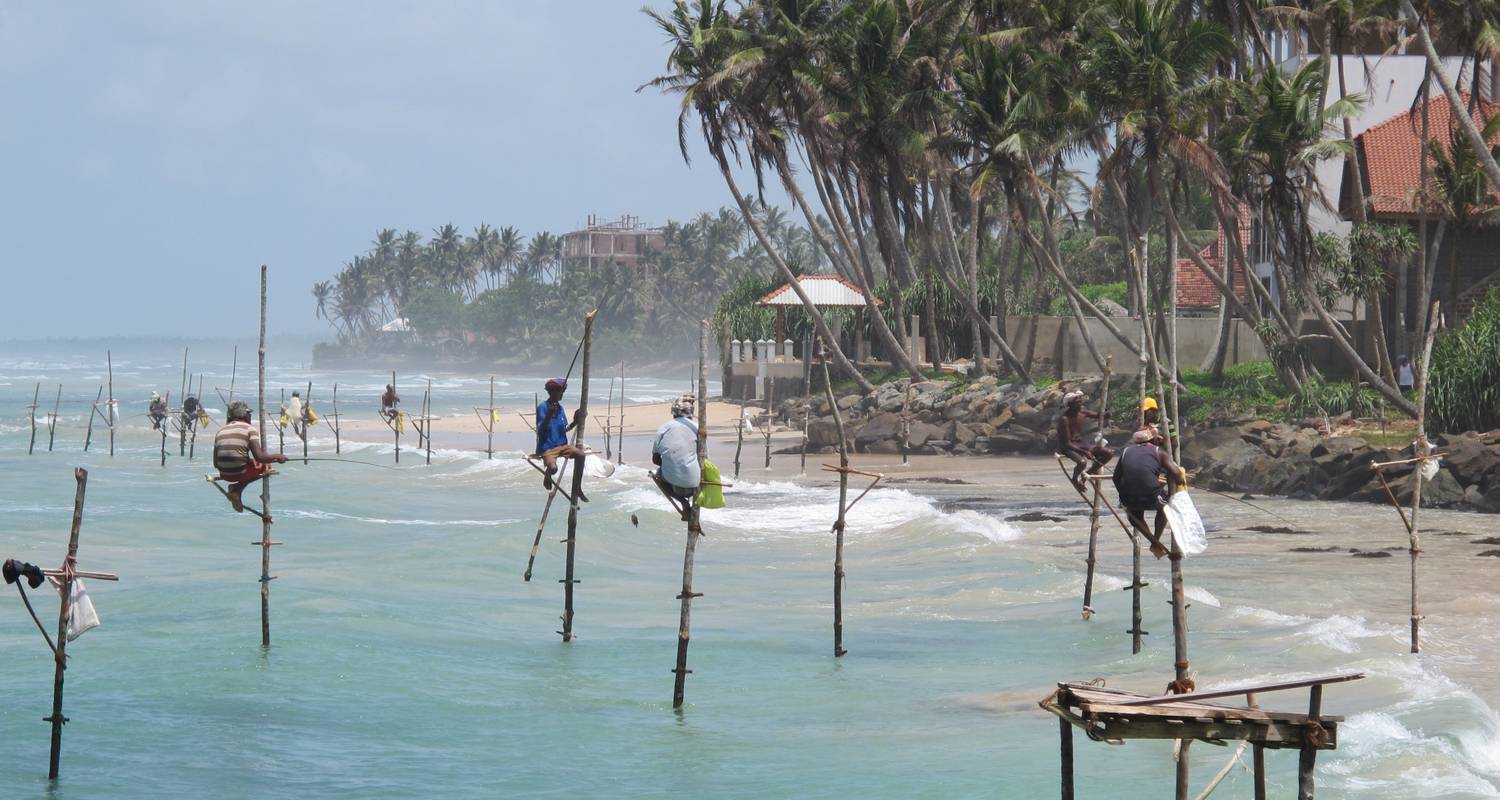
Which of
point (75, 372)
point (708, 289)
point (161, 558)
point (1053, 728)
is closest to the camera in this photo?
point (1053, 728)

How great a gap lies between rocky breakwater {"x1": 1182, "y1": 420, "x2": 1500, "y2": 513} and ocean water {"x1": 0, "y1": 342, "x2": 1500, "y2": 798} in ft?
4.66

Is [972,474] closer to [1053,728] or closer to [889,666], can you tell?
[889,666]

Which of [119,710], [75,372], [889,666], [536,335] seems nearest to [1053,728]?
[889,666]

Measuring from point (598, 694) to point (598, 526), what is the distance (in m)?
14.3

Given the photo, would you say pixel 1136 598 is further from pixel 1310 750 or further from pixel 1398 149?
pixel 1398 149

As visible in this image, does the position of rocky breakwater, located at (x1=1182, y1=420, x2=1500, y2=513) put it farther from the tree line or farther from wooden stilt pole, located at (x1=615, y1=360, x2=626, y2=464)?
wooden stilt pole, located at (x1=615, y1=360, x2=626, y2=464)

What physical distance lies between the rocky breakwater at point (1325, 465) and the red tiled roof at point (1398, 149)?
740 centimetres

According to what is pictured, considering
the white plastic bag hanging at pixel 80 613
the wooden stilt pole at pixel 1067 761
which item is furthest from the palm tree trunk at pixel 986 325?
the wooden stilt pole at pixel 1067 761

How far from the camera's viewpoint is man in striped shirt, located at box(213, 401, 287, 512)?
1423 centimetres

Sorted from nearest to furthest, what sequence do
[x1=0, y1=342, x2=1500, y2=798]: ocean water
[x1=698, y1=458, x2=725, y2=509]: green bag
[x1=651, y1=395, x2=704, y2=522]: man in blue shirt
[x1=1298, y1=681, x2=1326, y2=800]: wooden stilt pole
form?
[x1=1298, y1=681, x2=1326, y2=800]: wooden stilt pole, [x1=0, y1=342, x2=1500, y2=798]: ocean water, [x1=698, y1=458, x2=725, y2=509]: green bag, [x1=651, y1=395, x2=704, y2=522]: man in blue shirt

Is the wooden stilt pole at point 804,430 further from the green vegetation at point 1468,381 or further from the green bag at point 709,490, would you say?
the green bag at point 709,490

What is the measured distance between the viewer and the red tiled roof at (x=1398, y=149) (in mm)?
37000

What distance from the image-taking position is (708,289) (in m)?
133

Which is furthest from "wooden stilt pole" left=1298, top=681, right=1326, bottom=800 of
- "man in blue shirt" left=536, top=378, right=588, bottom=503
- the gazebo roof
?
the gazebo roof
